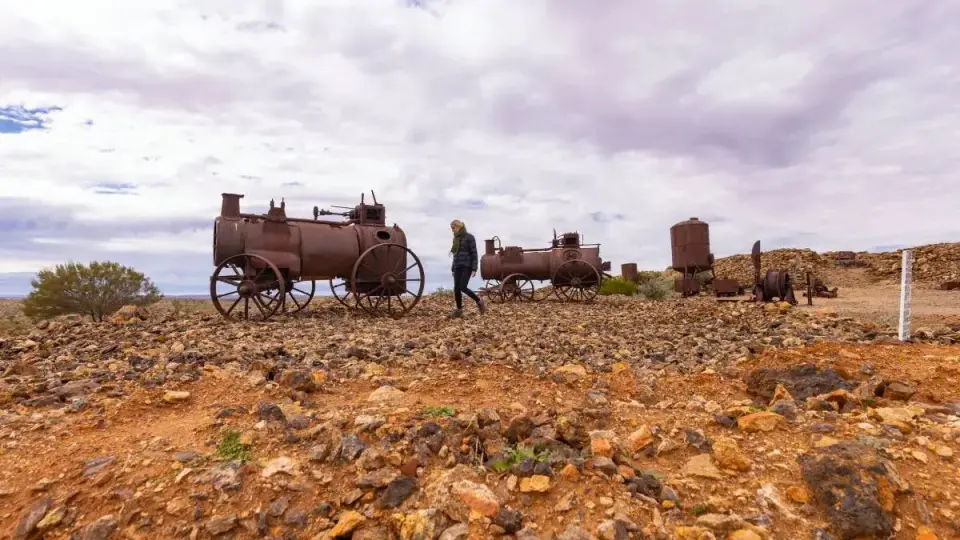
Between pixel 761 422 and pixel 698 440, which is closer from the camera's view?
pixel 698 440

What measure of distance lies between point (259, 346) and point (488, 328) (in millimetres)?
3359

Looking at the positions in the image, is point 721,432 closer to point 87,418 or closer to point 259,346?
point 87,418

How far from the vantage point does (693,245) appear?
17516mm

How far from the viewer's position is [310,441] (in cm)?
307

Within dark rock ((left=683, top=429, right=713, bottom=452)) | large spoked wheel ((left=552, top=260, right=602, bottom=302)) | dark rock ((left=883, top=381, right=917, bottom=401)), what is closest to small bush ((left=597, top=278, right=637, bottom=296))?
large spoked wheel ((left=552, top=260, right=602, bottom=302))

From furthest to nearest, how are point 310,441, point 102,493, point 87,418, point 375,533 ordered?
point 87,418
point 310,441
point 102,493
point 375,533

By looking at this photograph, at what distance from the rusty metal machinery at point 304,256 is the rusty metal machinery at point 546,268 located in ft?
18.7

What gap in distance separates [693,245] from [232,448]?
56.6ft

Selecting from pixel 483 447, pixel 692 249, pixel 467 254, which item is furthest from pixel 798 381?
pixel 692 249

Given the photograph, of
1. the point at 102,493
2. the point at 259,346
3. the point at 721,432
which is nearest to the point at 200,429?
the point at 102,493

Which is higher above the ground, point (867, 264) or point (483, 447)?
point (867, 264)

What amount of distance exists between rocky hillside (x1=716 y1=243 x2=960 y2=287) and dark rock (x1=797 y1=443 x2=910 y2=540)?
18192mm

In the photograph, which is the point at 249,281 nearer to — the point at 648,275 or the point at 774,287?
the point at 774,287

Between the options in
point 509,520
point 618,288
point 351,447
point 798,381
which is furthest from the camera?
point 618,288
